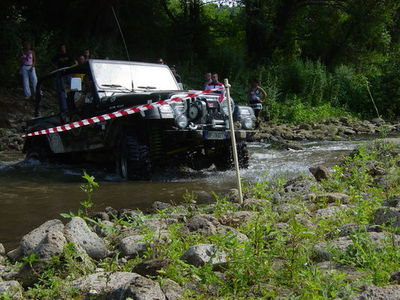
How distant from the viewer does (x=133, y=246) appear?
3.63 metres

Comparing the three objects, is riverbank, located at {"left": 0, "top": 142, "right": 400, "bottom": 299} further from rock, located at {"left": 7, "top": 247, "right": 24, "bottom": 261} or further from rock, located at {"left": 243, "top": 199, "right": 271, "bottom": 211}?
rock, located at {"left": 243, "top": 199, "right": 271, "bottom": 211}

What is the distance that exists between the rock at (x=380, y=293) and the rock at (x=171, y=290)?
88 centimetres

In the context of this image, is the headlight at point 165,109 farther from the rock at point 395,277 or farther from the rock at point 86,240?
the rock at point 395,277

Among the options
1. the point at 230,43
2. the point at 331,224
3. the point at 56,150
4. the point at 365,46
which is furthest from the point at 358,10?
the point at 331,224

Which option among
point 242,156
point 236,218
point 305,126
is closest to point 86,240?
point 236,218

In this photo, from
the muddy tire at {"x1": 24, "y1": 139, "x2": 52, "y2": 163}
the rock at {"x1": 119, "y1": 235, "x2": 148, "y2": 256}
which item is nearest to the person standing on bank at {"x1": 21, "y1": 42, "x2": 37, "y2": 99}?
the muddy tire at {"x1": 24, "y1": 139, "x2": 52, "y2": 163}

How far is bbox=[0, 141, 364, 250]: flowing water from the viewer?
18.7ft

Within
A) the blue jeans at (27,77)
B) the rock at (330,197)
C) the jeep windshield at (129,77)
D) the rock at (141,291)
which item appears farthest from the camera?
the blue jeans at (27,77)

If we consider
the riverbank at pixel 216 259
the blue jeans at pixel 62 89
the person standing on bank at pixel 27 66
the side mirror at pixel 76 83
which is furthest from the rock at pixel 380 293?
the person standing on bank at pixel 27 66

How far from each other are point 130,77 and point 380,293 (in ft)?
22.2

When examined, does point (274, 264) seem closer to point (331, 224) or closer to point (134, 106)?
point (331, 224)

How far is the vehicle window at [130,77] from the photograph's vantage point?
8453 millimetres

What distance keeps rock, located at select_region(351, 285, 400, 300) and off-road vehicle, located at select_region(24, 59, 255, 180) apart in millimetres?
5262

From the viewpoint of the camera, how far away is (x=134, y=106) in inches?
302
